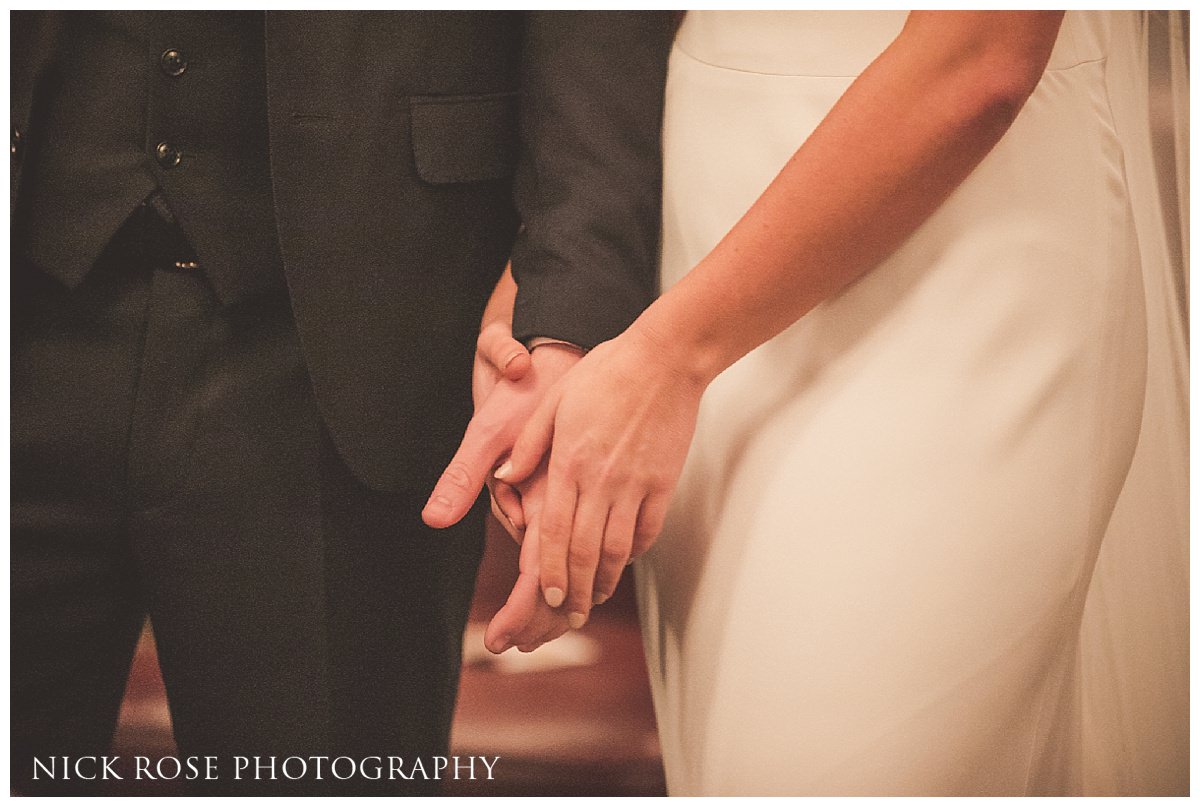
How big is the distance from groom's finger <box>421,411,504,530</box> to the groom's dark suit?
47mm

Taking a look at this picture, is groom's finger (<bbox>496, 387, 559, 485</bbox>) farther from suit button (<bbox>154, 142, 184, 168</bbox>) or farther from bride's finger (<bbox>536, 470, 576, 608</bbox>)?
suit button (<bbox>154, 142, 184, 168</bbox>)

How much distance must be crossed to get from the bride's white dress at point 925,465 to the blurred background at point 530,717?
0.38ft

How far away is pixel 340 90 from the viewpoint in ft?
2.23

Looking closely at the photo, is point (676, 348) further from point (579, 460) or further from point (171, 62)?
point (171, 62)

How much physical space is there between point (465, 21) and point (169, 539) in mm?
422

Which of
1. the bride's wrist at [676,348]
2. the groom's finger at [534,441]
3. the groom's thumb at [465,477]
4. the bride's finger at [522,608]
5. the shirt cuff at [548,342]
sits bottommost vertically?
the bride's finger at [522,608]

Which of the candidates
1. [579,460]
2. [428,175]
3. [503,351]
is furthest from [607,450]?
[428,175]

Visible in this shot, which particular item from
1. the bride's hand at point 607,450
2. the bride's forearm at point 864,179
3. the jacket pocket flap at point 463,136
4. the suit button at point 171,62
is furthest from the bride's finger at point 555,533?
the suit button at point 171,62

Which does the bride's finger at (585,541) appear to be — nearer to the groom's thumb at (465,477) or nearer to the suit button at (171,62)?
the groom's thumb at (465,477)

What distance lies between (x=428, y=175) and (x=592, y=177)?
0.11 m

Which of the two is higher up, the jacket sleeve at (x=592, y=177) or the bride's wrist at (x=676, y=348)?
the jacket sleeve at (x=592, y=177)

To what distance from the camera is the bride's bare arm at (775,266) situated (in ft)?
1.83

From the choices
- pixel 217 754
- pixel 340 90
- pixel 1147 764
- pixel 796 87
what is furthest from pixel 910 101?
pixel 217 754

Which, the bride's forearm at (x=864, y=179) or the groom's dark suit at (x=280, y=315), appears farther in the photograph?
the groom's dark suit at (x=280, y=315)
